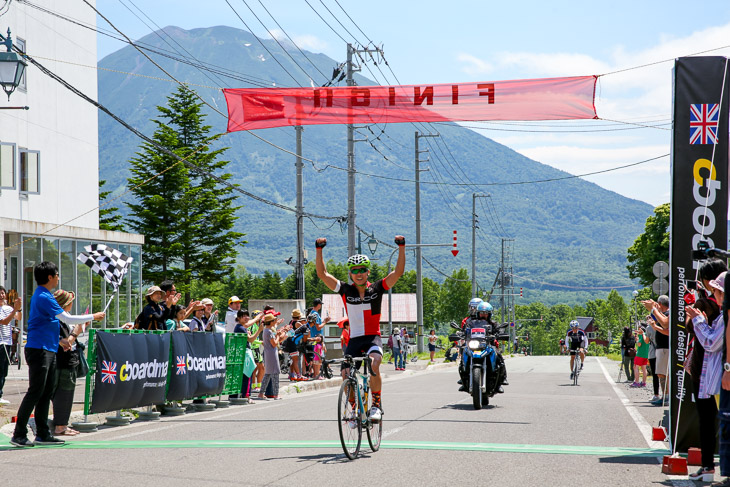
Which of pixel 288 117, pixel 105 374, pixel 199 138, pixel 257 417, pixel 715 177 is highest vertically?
pixel 199 138

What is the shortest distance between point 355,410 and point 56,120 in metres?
25.9

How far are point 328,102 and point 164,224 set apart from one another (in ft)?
138

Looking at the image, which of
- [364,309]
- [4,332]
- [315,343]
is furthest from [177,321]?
[315,343]

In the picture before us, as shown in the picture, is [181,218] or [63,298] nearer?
[63,298]

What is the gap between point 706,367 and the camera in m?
7.86

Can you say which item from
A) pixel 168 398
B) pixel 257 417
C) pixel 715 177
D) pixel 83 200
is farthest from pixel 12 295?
pixel 83 200

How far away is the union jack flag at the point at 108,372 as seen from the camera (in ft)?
37.2

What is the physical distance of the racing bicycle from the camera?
8.43 meters

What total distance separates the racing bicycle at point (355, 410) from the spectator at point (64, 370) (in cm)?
383

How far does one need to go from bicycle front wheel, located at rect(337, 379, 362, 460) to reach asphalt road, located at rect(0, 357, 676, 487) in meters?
0.16

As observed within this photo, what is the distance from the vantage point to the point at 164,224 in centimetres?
5578

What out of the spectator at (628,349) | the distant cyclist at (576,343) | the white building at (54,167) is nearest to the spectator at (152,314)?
the white building at (54,167)

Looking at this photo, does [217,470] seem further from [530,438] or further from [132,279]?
[132,279]

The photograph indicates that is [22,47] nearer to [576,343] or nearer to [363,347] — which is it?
[576,343]
